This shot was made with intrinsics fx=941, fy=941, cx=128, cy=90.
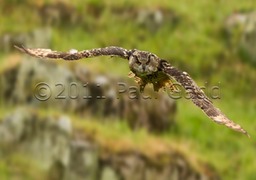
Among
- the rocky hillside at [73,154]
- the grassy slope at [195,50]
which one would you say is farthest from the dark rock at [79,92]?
the rocky hillside at [73,154]

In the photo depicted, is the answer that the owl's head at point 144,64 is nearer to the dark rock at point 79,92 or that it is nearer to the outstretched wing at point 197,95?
the outstretched wing at point 197,95

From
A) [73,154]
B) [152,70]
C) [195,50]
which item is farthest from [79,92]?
[152,70]

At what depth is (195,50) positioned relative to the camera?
37.7 meters

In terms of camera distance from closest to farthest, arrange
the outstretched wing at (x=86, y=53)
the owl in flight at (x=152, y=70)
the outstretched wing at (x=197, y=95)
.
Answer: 1. the outstretched wing at (x=197, y=95)
2. the owl in flight at (x=152, y=70)
3. the outstretched wing at (x=86, y=53)

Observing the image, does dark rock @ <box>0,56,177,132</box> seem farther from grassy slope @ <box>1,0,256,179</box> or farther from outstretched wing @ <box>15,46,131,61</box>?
outstretched wing @ <box>15,46,131,61</box>

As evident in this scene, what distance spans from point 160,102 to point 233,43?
6.46 m

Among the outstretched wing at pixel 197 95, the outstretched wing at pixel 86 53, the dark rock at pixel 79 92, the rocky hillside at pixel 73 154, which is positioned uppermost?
the dark rock at pixel 79 92

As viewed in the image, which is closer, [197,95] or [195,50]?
[197,95]

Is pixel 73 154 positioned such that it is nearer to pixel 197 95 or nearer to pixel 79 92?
pixel 79 92

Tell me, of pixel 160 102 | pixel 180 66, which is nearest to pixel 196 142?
pixel 160 102

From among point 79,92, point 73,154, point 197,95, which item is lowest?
point 197,95

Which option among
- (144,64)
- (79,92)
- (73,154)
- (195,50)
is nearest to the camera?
(144,64)

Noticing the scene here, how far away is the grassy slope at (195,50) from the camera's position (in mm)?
33156

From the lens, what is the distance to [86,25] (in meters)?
37.6
